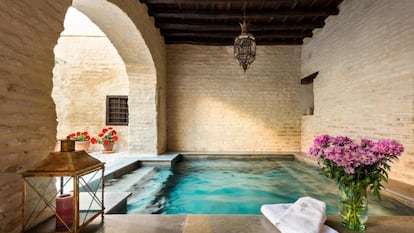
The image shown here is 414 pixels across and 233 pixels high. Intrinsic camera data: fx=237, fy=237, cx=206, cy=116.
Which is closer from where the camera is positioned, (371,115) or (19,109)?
(19,109)

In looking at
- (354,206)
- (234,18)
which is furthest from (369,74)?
(354,206)

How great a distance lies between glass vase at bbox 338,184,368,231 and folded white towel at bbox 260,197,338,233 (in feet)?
0.41

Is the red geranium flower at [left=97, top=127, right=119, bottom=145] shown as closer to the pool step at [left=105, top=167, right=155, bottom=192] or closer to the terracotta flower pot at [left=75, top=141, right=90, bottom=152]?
the terracotta flower pot at [left=75, top=141, right=90, bottom=152]

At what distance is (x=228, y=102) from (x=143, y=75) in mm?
2793

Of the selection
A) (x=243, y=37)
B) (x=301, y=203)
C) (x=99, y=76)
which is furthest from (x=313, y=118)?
(x=99, y=76)

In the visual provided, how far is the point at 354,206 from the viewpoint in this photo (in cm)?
141

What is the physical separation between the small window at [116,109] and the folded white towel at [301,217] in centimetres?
688

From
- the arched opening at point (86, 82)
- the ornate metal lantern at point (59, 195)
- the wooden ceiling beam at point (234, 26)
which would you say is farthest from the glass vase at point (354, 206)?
the arched opening at point (86, 82)

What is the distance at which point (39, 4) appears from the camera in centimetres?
178

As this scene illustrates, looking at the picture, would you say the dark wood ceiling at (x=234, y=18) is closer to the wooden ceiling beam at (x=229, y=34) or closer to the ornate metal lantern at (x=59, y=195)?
the wooden ceiling beam at (x=229, y=34)

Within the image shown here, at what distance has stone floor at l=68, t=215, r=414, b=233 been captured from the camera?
57.9 inches

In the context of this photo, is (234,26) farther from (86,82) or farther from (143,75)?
(86,82)

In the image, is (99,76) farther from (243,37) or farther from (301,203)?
(301,203)

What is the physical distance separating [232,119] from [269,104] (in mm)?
1292
